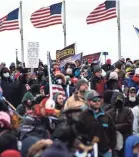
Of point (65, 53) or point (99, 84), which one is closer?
point (99, 84)

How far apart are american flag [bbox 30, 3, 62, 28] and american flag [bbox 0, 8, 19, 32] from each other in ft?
4.88

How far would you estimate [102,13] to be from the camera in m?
28.4

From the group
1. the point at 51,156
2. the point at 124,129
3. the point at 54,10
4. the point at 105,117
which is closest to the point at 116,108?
the point at 124,129

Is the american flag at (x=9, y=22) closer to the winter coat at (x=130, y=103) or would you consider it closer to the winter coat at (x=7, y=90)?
the winter coat at (x=7, y=90)

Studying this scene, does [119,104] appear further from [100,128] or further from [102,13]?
[102,13]

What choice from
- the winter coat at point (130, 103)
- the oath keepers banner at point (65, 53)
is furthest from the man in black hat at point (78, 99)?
the oath keepers banner at point (65, 53)

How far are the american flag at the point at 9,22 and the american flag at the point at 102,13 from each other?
13.5ft

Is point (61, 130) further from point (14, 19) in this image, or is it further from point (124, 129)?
point (14, 19)

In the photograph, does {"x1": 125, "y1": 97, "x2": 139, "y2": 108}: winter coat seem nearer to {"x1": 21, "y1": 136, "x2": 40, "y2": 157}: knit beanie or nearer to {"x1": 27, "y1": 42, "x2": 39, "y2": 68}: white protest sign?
{"x1": 21, "y1": 136, "x2": 40, "y2": 157}: knit beanie

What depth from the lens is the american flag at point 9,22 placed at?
97.4ft

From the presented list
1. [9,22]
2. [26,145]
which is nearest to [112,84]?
[26,145]

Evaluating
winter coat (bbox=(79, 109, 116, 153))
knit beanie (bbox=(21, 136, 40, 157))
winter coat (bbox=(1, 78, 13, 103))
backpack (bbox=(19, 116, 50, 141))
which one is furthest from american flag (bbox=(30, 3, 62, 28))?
knit beanie (bbox=(21, 136, 40, 157))

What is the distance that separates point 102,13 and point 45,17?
9.20ft

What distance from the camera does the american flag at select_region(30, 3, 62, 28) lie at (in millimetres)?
28270
